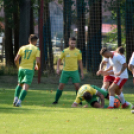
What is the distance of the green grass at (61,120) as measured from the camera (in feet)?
20.9

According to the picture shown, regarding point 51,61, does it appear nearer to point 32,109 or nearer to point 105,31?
point 105,31

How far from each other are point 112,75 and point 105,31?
6.66m

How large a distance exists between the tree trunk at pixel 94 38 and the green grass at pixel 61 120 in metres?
6.61

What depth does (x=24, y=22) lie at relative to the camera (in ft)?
56.6

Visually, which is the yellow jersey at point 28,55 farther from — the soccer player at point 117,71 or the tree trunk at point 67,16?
the tree trunk at point 67,16

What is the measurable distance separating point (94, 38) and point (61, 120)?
9742 millimetres

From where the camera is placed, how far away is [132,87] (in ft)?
50.5

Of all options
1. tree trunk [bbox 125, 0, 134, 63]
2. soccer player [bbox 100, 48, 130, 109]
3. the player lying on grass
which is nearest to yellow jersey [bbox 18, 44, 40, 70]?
the player lying on grass

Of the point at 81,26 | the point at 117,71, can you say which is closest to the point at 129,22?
the point at 81,26

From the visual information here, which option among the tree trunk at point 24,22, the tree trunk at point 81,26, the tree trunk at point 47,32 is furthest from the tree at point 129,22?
the tree trunk at point 24,22

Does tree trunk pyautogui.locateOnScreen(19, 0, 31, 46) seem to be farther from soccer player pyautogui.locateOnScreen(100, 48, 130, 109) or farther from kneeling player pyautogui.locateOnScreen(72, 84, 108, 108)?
soccer player pyautogui.locateOnScreen(100, 48, 130, 109)

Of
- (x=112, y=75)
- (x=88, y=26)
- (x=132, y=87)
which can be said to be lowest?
(x=132, y=87)

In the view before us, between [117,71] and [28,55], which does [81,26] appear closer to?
[28,55]

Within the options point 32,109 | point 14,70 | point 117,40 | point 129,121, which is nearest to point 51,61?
point 14,70
